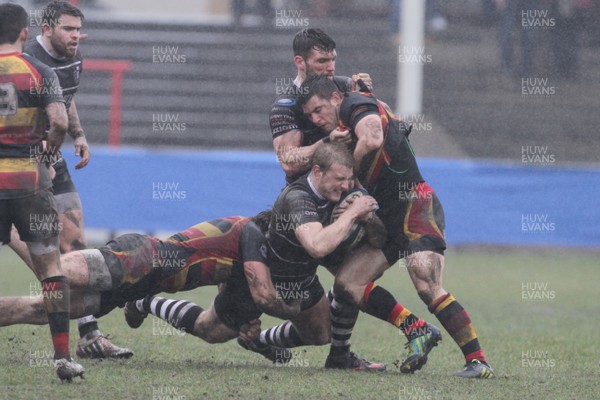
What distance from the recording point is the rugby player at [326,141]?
23.4ft

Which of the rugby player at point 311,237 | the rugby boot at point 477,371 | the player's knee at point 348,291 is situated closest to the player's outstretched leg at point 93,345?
the rugby player at point 311,237

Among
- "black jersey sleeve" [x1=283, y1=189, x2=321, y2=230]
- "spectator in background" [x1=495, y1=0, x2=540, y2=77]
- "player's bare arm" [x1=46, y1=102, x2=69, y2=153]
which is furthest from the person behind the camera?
"spectator in background" [x1=495, y1=0, x2=540, y2=77]

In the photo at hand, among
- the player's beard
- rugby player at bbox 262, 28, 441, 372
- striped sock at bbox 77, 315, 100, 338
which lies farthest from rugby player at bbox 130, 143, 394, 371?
the player's beard

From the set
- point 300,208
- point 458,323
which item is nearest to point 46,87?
point 300,208

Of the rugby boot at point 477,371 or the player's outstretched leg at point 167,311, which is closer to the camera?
the rugby boot at point 477,371

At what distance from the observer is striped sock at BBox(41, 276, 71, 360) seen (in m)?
6.39

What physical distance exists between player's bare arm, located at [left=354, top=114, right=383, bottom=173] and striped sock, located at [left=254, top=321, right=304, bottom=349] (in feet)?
4.22

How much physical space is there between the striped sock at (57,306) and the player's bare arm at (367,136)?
194 centimetres

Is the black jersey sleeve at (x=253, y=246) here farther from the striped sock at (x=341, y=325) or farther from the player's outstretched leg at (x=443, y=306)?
the player's outstretched leg at (x=443, y=306)

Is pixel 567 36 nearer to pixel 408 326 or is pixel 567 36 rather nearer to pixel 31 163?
pixel 408 326

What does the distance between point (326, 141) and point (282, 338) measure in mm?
1392

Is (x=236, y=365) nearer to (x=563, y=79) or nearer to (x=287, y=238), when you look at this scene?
(x=287, y=238)

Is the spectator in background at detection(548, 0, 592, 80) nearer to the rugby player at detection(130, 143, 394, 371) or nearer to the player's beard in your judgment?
the player's beard

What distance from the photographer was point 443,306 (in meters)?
7.21
